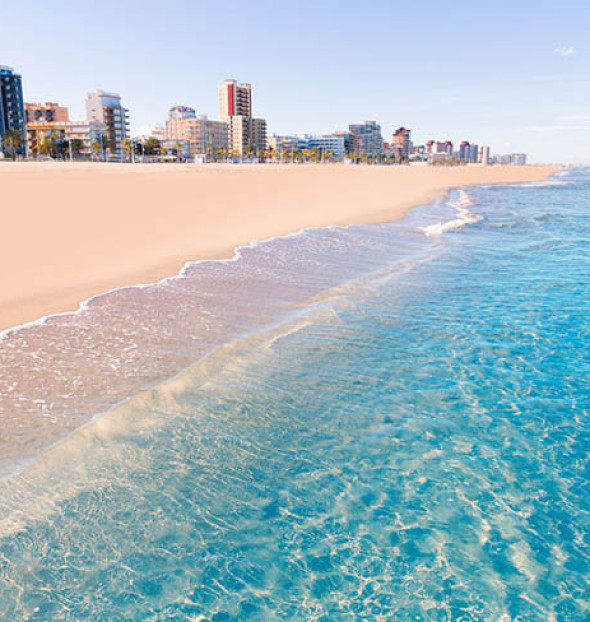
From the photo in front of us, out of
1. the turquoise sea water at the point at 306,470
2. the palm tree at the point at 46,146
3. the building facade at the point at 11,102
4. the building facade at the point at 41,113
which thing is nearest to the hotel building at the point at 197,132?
the building facade at the point at 41,113

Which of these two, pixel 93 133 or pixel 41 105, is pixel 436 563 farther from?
pixel 41 105

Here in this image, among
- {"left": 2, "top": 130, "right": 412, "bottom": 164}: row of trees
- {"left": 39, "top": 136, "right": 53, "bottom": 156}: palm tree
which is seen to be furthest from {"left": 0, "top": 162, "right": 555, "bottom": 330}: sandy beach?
{"left": 39, "top": 136, "right": 53, "bottom": 156}: palm tree

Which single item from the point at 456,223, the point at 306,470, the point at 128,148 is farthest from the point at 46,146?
the point at 306,470

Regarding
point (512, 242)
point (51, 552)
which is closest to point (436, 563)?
point (51, 552)

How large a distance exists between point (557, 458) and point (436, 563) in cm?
213

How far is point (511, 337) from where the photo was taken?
872 centimetres

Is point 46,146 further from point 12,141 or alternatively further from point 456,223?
point 456,223

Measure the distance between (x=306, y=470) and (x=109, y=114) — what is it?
158 meters

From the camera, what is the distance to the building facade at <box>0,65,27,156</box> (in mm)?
117562

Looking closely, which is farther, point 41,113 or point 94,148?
point 41,113

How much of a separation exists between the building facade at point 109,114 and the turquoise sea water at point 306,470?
145 meters

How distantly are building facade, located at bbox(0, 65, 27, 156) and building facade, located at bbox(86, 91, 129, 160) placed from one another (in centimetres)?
2106

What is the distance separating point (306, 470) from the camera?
16.4 ft

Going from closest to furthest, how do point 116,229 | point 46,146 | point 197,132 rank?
point 116,229
point 46,146
point 197,132
